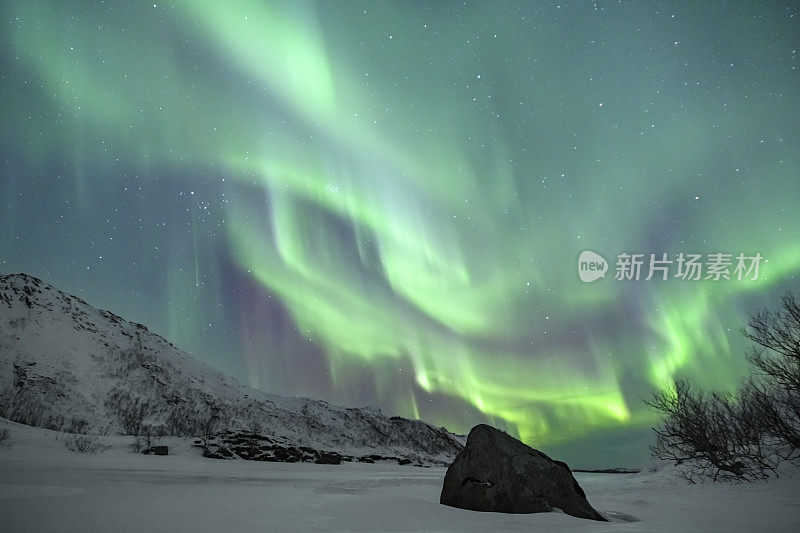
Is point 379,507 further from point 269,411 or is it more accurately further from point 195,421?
point 269,411

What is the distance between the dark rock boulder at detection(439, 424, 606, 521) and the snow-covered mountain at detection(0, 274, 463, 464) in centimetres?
7018

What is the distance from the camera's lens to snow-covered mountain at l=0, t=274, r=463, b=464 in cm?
9331

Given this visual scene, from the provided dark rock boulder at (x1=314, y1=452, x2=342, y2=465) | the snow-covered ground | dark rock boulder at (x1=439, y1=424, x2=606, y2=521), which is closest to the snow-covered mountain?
dark rock boulder at (x1=314, y1=452, x2=342, y2=465)

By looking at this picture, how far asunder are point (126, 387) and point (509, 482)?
12861cm

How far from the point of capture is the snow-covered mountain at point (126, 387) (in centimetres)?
9331

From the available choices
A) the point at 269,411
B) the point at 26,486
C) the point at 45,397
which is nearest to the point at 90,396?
the point at 45,397

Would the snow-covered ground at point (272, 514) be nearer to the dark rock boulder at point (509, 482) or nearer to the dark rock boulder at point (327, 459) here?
the dark rock boulder at point (509, 482)

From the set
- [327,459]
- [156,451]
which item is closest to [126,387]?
[327,459]

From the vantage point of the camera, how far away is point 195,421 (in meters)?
106

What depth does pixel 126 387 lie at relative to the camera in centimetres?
11331

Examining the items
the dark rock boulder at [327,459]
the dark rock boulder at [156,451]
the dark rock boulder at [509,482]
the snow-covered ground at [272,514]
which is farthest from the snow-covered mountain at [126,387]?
the snow-covered ground at [272,514]

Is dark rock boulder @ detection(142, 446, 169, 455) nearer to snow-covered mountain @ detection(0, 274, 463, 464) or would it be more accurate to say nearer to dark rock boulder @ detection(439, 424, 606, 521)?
dark rock boulder @ detection(439, 424, 606, 521)

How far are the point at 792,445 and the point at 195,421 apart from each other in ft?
369

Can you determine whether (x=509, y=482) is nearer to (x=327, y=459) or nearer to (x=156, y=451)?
(x=156, y=451)
